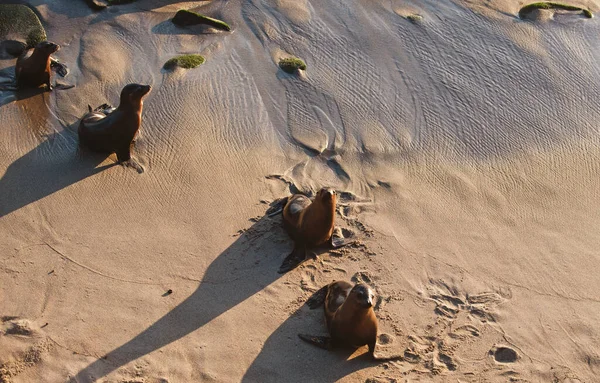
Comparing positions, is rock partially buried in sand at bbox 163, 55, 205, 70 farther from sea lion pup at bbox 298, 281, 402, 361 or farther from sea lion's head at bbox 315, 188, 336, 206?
sea lion pup at bbox 298, 281, 402, 361

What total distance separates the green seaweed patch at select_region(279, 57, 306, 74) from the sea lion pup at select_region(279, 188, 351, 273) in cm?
338

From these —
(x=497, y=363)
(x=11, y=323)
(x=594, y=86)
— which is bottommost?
(x=11, y=323)

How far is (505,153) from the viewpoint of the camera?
32.9 ft

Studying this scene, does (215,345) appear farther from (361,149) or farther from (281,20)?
(281,20)

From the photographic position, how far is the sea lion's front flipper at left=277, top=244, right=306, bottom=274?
25.7 feet

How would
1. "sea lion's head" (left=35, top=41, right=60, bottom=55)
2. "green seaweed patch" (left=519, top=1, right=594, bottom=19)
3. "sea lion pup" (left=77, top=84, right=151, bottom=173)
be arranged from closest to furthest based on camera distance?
"sea lion pup" (left=77, top=84, right=151, bottom=173)
"sea lion's head" (left=35, top=41, right=60, bottom=55)
"green seaweed patch" (left=519, top=1, right=594, bottom=19)

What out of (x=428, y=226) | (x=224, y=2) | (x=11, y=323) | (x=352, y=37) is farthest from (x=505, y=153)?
(x=11, y=323)

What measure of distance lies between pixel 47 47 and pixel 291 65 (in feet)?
11.1

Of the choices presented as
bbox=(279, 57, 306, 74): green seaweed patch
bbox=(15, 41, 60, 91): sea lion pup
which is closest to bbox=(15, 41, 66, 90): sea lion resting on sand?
bbox=(15, 41, 60, 91): sea lion pup

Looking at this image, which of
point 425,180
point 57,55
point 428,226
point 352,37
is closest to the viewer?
point 428,226

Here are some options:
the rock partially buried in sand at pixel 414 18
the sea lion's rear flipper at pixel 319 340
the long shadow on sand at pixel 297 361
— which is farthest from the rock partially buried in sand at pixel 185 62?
the sea lion's rear flipper at pixel 319 340

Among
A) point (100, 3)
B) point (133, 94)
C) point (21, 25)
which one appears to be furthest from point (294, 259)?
point (100, 3)

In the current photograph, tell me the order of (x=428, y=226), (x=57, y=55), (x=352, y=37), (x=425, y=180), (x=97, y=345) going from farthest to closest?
(x=352, y=37), (x=57, y=55), (x=425, y=180), (x=428, y=226), (x=97, y=345)

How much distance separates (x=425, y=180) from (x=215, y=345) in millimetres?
3672
